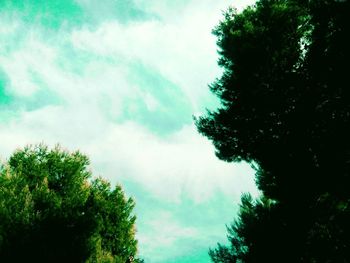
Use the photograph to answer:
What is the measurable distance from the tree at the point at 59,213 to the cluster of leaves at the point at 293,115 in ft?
26.3

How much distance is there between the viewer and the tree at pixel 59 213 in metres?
14.4

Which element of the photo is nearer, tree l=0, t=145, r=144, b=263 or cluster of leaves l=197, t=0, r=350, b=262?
cluster of leaves l=197, t=0, r=350, b=262

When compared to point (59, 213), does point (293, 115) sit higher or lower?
lower

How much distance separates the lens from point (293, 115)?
1128 centimetres

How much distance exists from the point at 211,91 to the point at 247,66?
2055 mm

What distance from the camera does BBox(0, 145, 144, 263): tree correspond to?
14.4 metres

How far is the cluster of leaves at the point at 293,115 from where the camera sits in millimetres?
10211

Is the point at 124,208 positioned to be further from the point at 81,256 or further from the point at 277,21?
the point at 277,21

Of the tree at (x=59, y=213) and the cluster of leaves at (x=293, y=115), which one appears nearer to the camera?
the cluster of leaves at (x=293, y=115)

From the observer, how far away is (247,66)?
41.4 ft

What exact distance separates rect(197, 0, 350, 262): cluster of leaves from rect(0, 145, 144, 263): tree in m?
8.01

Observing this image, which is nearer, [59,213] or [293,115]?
[293,115]

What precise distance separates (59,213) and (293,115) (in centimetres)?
1175

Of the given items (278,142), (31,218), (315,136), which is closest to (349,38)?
(315,136)
